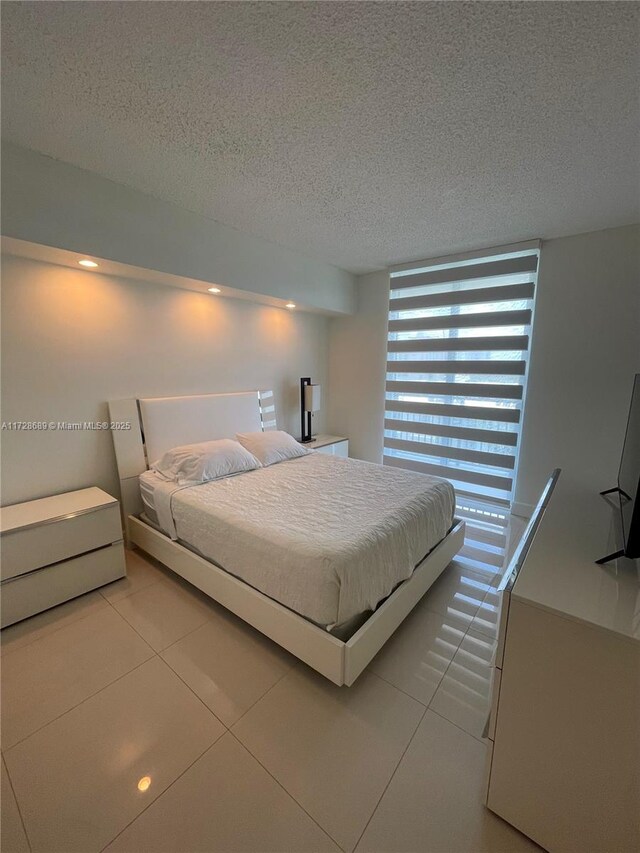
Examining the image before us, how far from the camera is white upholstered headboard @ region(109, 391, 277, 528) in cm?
262

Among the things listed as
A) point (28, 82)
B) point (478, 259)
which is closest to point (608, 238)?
point (478, 259)

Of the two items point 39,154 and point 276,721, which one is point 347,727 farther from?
point 39,154

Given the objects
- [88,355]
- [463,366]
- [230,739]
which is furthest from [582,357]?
[88,355]

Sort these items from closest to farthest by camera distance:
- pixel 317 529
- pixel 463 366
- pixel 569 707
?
pixel 569 707
pixel 317 529
pixel 463 366

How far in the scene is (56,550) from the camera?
1983mm

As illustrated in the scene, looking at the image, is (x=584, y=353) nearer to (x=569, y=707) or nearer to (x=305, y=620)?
(x=569, y=707)

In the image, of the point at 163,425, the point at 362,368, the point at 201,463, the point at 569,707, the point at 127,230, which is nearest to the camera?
the point at 569,707

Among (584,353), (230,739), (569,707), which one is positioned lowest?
(230,739)

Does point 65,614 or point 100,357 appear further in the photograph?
point 100,357

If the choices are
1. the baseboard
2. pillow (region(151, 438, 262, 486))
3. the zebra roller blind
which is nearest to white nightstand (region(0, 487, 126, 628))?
pillow (region(151, 438, 262, 486))

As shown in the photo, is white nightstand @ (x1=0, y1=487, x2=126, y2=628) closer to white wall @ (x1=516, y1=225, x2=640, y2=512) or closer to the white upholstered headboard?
the white upholstered headboard

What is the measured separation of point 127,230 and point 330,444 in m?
2.79

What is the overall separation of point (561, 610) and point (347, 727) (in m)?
1.06

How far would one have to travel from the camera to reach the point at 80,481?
250cm
